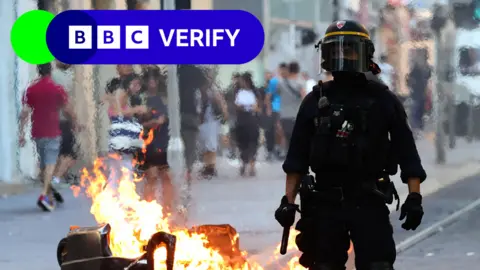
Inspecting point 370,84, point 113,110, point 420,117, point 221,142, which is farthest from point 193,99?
point 370,84

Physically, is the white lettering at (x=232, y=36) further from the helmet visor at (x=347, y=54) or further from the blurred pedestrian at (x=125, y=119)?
the helmet visor at (x=347, y=54)

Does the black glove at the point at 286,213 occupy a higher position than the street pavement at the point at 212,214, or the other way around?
the black glove at the point at 286,213

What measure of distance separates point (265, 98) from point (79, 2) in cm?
306

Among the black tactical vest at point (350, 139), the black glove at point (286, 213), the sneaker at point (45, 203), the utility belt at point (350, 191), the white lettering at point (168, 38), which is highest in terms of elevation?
the white lettering at point (168, 38)

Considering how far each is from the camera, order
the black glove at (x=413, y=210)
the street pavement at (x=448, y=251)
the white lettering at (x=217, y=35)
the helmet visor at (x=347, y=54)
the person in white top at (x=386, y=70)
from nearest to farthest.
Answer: the black glove at (x=413, y=210) < the helmet visor at (x=347, y=54) < the street pavement at (x=448, y=251) < the white lettering at (x=217, y=35) < the person in white top at (x=386, y=70)

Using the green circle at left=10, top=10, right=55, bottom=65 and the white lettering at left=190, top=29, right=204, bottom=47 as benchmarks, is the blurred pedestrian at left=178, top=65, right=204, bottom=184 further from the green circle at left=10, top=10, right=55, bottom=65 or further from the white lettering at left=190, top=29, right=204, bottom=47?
the green circle at left=10, top=10, right=55, bottom=65

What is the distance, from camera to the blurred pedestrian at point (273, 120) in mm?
12616

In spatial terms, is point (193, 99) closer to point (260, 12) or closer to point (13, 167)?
point (260, 12)

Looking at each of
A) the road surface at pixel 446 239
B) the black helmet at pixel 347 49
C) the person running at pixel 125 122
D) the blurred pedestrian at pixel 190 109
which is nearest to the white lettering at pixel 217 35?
the person running at pixel 125 122

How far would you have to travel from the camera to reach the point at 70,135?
1107 cm

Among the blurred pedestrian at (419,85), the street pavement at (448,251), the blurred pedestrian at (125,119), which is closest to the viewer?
the street pavement at (448,251)

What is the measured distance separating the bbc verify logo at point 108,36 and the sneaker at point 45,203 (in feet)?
5.29

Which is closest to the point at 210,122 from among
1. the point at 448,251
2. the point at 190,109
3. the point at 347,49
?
the point at 190,109

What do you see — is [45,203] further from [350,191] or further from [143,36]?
[350,191]
